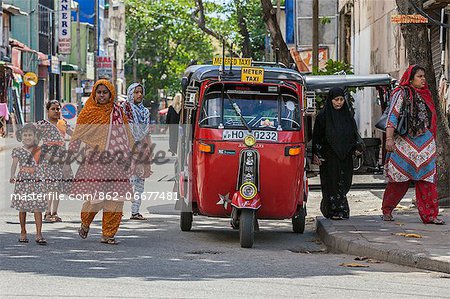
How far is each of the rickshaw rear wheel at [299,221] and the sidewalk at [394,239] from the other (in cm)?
21

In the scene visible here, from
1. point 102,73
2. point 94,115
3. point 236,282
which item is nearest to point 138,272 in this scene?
point 236,282

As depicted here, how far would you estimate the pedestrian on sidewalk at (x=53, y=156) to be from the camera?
43.9 ft

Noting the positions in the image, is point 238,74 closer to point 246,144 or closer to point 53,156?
point 246,144

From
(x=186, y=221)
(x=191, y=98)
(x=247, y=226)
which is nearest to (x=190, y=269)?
(x=247, y=226)

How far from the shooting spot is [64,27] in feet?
224

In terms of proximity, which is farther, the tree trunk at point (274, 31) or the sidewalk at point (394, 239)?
the tree trunk at point (274, 31)

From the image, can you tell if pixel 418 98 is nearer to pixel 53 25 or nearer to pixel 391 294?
pixel 391 294

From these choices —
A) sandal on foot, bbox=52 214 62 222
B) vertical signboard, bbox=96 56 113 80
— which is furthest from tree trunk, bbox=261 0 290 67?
vertical signboard, bbox=96 56 113 80

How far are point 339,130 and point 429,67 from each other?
243cm

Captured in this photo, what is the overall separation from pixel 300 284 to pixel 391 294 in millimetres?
881

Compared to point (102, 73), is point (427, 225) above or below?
below

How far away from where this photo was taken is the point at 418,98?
14.3 metres

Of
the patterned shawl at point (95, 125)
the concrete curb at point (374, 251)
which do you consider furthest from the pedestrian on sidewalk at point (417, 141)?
the patterned shawl at point (95, 125)

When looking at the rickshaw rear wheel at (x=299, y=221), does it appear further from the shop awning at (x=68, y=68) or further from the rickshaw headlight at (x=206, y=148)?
the shop awning at (x=68, y=68)
